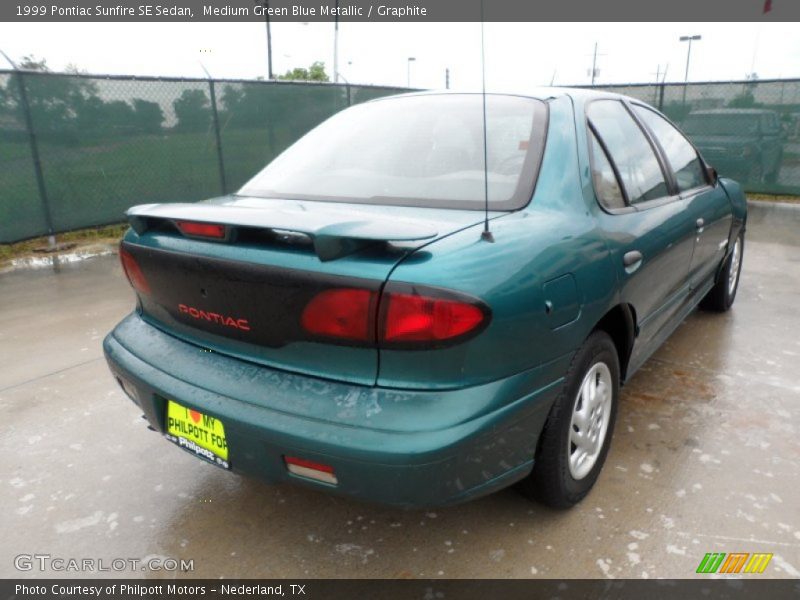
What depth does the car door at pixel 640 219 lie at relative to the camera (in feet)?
7.55

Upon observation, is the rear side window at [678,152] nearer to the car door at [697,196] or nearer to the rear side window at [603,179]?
the car door at [697,196]

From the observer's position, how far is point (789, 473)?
2430 mm

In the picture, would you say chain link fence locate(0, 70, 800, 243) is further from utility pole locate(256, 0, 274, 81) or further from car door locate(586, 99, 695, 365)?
utility pole locate(256, 0, 274, 81)

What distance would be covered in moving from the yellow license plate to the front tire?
39.1 inches

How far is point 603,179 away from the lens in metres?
2.35

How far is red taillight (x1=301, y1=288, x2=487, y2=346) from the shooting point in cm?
157

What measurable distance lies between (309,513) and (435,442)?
0.93 m

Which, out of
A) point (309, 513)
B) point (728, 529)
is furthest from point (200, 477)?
point (728, 529)

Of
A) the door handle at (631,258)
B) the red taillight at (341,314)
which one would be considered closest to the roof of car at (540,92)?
the door handle at (631,258)

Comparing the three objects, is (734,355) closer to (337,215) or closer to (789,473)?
(789,473)

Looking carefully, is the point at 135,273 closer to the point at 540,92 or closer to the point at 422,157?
the point at 422,157

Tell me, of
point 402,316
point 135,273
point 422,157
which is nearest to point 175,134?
point 135,273

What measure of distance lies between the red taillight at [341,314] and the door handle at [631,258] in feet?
3.67

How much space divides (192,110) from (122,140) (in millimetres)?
954
